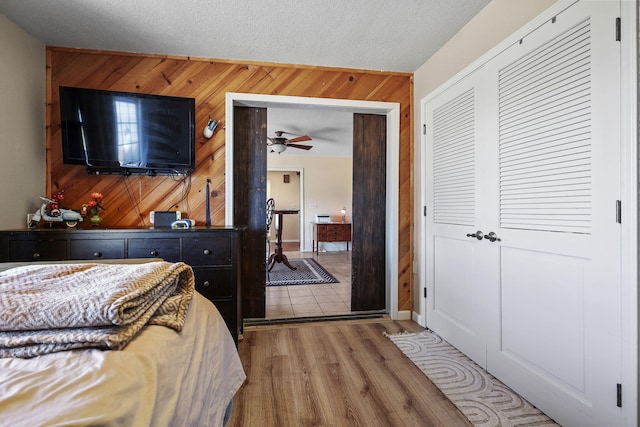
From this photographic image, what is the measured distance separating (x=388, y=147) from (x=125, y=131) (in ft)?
7.56

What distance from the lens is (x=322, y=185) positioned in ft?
24.9

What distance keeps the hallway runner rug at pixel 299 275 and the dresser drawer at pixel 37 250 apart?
100 inches

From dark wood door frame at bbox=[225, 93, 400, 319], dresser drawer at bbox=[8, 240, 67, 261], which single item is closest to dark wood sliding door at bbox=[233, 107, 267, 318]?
dark wood door frame at bbox=[225, 93, 400, 319]

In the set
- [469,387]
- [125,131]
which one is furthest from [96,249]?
[469,387]

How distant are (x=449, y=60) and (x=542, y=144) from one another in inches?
47.5

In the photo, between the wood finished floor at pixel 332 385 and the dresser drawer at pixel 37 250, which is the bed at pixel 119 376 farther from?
the dresser drawer at pixel 37 250

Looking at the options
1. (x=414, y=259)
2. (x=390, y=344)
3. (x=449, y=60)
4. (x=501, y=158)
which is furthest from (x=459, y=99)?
(x=390, y=344)

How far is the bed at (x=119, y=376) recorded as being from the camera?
0.44 metres

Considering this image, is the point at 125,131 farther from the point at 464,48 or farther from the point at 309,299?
the point at 464,48


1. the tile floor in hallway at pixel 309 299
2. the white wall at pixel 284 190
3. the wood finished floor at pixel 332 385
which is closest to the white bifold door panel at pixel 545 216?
the wood finished floor at pixel 332 385

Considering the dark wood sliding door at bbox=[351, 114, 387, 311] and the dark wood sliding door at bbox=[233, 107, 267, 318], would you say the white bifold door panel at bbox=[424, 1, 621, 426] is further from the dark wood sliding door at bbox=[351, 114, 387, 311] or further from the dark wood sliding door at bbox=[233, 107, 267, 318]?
the dark wood sliding door at bbox=[233, 107, 267, 318]

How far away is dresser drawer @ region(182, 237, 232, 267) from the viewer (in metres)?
2.18

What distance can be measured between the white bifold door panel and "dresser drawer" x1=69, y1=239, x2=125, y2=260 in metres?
2.44

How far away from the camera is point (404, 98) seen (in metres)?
3.04
